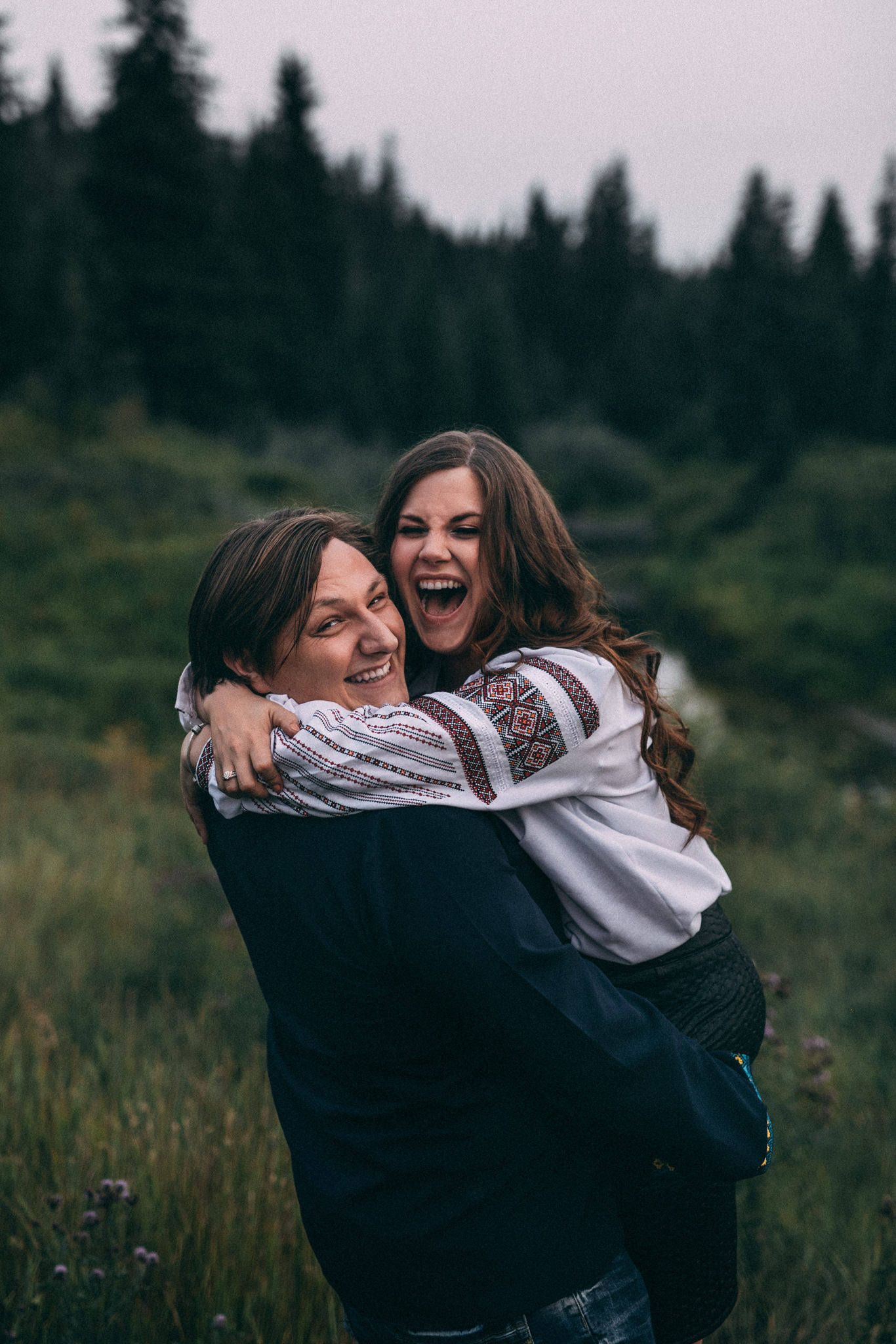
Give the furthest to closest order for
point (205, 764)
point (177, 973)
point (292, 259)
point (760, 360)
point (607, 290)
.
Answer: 1. point (607, 290)
2. point (760, 360)
3. point (292, 259)
4. point (177, 973)
5. point (205, 764)

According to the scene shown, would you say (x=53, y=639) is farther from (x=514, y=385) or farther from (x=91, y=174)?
(x=514, y=385)

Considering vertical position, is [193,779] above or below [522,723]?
below

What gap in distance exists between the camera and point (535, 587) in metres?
1.96

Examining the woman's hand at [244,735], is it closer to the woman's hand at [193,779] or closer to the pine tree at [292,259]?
the woman's hand at [193,779]

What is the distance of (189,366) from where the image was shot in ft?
88.5

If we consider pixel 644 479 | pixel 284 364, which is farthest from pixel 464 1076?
pixel 644 479

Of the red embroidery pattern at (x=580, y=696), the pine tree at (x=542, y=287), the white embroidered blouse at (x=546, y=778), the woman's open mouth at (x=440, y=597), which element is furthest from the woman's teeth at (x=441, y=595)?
the pine tree at (x=542, y=287)

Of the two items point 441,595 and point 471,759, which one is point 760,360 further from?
point 471,759

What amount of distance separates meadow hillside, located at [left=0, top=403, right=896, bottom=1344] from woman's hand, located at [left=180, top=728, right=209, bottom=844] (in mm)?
921

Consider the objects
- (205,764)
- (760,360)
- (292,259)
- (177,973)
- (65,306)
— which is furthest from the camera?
(760,360)

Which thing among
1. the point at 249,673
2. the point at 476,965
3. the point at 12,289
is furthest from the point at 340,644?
the point at 12,289

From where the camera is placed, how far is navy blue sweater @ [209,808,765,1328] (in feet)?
3.89

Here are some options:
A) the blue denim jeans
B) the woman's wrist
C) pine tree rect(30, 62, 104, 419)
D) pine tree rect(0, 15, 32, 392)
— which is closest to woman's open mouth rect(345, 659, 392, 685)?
the woman's wrist

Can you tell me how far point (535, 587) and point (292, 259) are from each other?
38.2 meters
